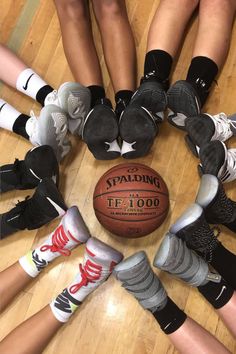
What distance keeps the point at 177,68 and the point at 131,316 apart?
917 mm

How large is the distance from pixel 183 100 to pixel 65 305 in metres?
0.76

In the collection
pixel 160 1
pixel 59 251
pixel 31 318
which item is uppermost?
pixel 160 1

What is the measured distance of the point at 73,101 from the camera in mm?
1334

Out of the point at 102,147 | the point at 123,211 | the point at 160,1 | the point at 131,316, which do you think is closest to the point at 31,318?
the point at 131,316

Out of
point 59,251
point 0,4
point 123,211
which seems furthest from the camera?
point 0,4

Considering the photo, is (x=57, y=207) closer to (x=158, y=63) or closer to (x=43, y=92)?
(x=43, y=92)

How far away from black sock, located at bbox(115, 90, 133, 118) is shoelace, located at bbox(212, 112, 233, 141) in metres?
0.30

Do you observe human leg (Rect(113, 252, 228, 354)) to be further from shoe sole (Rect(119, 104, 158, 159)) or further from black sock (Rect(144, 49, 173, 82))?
black sock (Rect(144, 49, 173, 82))

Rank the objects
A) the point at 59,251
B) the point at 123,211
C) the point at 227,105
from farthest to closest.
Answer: the point at 227,105 < the point at 59,251 < the point at 123,211

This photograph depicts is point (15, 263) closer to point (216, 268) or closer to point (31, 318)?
point (31, 318)

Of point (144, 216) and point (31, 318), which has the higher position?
point (144, 216)

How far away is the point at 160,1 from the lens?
1.58m

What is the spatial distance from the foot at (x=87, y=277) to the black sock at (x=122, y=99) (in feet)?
1.51

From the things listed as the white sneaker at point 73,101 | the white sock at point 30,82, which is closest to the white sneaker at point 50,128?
the white sneaker at point 73,101
